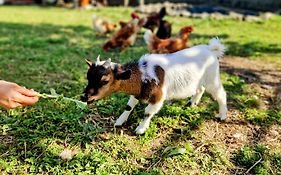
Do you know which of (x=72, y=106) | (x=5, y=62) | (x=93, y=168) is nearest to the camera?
(x=93, y=168)

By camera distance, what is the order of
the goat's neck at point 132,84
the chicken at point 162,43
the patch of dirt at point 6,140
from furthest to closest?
the chicken at point 162,43, the patch of dirt at point 6,140, the goat's neck at point 132,84

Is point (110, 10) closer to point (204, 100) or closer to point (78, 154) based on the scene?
point (204, 100)

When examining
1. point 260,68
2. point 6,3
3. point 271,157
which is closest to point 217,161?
point 271,157

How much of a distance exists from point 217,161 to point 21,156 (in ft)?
6.12

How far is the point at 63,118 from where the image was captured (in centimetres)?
411

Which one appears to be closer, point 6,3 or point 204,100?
point 204,100

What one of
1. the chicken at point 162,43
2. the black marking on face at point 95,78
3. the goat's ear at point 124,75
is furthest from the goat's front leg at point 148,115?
the chicken at point 162,43

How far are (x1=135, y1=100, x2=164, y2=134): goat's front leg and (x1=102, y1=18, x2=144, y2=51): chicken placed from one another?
136 inches

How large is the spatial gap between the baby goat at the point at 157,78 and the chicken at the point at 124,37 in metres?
3.13

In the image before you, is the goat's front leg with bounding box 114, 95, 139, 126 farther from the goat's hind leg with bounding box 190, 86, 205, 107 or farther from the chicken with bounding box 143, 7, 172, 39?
the chicken with bounding box 143, 7, 172, 39

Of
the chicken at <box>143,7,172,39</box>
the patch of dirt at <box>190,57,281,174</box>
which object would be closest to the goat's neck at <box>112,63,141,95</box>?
the patch of dirt at <box>190,57,281,174</box>

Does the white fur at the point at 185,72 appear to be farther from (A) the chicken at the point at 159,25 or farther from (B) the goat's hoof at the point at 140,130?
(A) the chicken at the point at 159,25

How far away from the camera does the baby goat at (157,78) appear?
3381mm

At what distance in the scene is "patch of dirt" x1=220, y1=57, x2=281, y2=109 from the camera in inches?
201
